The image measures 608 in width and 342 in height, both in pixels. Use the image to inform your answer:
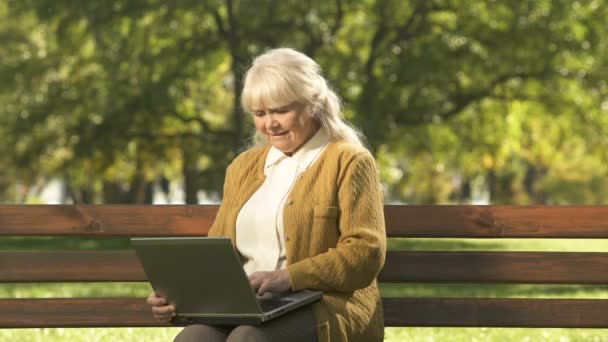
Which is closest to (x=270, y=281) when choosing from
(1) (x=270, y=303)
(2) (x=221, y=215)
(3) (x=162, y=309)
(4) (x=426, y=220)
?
(1) (x=270, y=303)

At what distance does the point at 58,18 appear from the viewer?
21.5 m

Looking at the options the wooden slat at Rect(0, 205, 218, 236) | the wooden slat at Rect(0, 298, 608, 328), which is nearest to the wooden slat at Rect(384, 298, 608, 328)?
the wooden slat at Rect(0, 298, 608, 328)

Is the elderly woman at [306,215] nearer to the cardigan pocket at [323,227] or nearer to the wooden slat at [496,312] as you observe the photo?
the cardigan pocket at [323,227]

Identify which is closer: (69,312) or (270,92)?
(270,92)

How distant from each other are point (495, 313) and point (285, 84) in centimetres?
169

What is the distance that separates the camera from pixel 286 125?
466 centimetres

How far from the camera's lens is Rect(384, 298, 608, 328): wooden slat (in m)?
5.53

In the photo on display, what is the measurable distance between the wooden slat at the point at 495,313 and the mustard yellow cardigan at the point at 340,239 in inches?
35.0

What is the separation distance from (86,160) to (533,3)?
8779 mm

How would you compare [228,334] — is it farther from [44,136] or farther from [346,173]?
[44,136]

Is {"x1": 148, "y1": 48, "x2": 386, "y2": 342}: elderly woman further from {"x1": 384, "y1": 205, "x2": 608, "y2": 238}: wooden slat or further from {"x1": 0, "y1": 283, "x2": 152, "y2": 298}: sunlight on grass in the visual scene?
{"x1": 0, "y1": 283, "x2": 152, "y2": 298}: sunlight on grass

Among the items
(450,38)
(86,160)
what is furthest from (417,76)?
(86,160)

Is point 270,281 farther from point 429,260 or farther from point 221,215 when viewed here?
point 429,260

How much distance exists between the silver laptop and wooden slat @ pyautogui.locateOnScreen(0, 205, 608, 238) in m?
1.23
